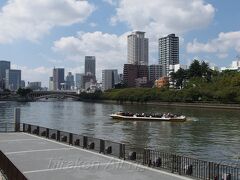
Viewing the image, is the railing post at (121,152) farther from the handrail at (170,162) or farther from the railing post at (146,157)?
the railing post at (146,157)

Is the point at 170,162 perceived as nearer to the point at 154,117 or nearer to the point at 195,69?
the point at 154,117

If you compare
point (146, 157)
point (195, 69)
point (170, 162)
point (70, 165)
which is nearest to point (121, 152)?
point (146, 157)

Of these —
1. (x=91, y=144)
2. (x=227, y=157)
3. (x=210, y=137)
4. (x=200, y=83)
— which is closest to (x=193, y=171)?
(x=91, y=144)

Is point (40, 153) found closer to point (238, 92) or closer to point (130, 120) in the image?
point (130, 120)

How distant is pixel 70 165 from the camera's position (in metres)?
22.0

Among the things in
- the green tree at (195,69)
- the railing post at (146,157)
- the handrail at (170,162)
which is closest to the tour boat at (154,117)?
the handrail at (170,162)

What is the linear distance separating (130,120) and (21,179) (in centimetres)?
7108

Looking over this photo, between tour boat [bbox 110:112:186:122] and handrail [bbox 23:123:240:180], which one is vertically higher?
handrail [bbox 23:123:240:180]

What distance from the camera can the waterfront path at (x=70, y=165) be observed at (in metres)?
19.5

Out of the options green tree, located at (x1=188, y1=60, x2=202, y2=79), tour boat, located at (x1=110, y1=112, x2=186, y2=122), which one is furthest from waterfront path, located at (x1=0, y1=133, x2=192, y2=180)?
green tree, located at (x1=188, y1=60, x2=202, y2=79)

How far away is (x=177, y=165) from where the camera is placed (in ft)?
69.0

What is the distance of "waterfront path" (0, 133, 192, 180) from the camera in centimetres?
1950

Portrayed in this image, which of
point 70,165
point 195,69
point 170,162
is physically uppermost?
point 195,69

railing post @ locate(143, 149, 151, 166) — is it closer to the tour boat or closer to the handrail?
the handrail
